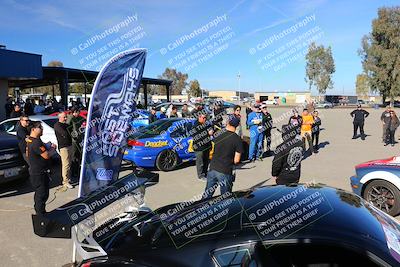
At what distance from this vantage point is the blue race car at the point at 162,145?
10211mm

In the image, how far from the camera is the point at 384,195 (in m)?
6.46

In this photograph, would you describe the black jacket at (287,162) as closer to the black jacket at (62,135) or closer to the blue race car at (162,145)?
the blue race car at (162,145)

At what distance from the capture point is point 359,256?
2.36 metres

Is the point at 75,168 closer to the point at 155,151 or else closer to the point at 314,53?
the point at 155,151

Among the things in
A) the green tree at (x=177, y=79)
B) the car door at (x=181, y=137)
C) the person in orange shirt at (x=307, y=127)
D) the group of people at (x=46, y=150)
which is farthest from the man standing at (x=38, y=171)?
the green tree at (x=177, y=79)

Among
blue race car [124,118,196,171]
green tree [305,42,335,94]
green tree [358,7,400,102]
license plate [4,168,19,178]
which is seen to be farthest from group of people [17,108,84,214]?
green tree [305,42,335,94]

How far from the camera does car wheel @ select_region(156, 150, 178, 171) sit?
10.4m

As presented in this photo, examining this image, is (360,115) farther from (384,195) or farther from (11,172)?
(11,172)

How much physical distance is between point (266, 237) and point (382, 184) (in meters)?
4.77

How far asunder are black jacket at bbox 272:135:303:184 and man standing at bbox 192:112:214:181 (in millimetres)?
3289

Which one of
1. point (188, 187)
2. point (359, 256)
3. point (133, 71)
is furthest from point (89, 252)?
point (188, 187)

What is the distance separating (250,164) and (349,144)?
6.57 meters

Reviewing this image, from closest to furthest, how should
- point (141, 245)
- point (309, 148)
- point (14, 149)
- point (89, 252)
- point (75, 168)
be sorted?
point (141, 245) < point (89, 252) < point (14, 149) < point (75, 168) < point (309, 148)

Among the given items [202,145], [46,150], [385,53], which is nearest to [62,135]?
[46,150]
